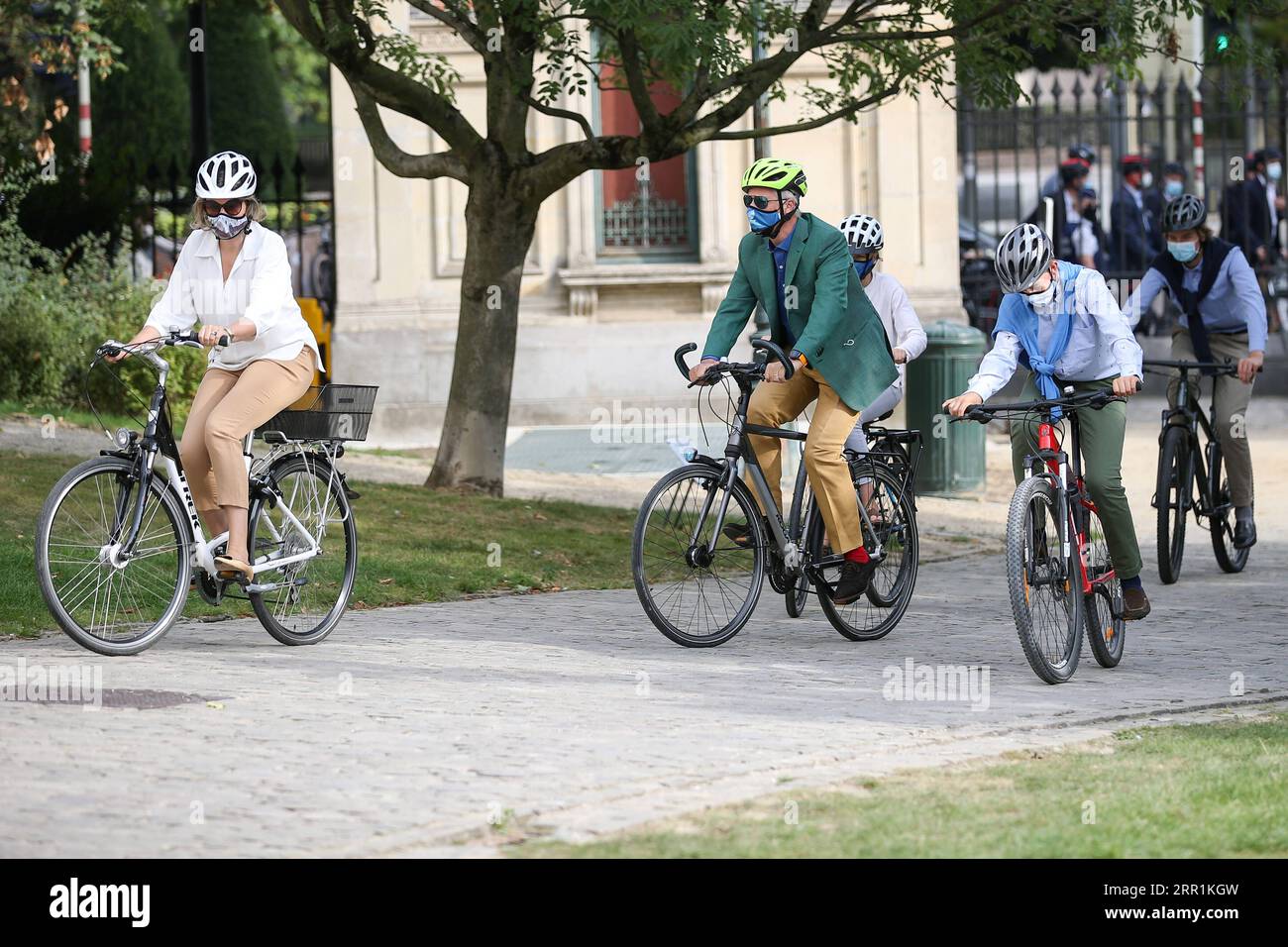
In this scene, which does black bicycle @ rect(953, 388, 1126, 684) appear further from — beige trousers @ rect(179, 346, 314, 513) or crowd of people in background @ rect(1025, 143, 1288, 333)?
crowd of people in background @ rect(1025, 143, 1288, 333)

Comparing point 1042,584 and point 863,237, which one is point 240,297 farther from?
point 1042,584

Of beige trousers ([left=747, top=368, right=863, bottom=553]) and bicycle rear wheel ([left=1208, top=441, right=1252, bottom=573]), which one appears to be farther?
bicycle rear wheel ([left=1208, top=441, right=1252, bottom=573])

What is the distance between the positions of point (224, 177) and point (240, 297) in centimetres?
45

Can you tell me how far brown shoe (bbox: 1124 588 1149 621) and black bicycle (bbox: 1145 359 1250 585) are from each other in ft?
7.10

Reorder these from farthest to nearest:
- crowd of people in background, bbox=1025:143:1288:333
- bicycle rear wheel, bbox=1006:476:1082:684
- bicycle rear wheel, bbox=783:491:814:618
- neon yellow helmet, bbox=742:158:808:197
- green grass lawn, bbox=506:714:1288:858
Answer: crowd of people in background, bbox=1025:143:1288:333
bicycle rear wheel, bbox=783:491:814:618
neon yellow helmet, bbox=742:158:808:197
bicycle rear wheel, bbox=1006:476:1082:684
green grass lawn, bbox=506:714:1288:858

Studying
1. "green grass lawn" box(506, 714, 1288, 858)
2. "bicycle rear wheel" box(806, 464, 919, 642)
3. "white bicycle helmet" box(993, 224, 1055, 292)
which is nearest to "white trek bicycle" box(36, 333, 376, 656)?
"bicycle rear wheel" box(806, 464, 919, 642)

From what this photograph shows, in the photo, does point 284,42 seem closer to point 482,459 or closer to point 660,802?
point 482,459

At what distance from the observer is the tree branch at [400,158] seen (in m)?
12.1

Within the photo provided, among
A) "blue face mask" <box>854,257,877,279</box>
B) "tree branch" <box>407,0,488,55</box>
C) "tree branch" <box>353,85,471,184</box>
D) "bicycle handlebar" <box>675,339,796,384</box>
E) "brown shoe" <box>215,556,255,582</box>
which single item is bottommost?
"brown shoe" <box>215,556,255,582</box>

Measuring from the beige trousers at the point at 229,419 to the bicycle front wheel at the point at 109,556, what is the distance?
0.19 m

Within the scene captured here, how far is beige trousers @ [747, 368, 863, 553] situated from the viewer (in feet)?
26.8

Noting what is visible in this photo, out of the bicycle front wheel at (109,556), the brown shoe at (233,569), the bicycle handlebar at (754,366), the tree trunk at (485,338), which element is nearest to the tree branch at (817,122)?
the tree trunk at (485,338)

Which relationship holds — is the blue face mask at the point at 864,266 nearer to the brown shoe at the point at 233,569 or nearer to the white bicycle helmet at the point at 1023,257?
the white bicycle helmet at the point at 1023,257

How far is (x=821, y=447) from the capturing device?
8148mm
